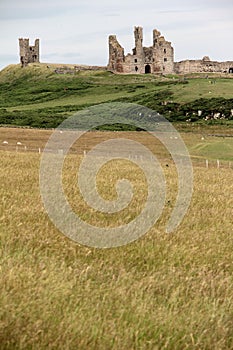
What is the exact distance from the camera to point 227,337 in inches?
247

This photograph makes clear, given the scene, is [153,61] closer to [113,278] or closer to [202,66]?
[202,66]

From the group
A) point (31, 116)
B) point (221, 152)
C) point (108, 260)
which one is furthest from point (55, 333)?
point (31, 116)

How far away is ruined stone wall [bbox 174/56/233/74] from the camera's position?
153500mm

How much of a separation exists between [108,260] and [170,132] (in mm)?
58937

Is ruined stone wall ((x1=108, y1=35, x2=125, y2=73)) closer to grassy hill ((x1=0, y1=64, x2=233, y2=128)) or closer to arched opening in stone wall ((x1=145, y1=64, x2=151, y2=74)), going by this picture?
grassy hill ((x1=0, y1=64, x2=233, y2=128))

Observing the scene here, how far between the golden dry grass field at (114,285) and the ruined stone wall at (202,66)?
14517cm

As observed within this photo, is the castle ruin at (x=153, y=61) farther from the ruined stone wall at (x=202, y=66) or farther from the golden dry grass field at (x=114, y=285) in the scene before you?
the golden dry grass field at (x=114, y=285)

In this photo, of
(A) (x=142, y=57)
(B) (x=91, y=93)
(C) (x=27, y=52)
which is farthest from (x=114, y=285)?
(C) (x=27, y=52)

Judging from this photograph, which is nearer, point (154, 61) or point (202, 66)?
point (154, 61)

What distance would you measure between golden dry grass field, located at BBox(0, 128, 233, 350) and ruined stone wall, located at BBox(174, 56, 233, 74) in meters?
145

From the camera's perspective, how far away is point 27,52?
164 meters

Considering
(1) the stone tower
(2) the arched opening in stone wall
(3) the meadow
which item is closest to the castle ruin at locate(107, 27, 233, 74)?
(2) the arched opening in stone wall

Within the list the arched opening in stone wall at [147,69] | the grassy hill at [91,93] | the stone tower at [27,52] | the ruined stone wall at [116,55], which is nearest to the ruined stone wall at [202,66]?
the arched opening in stone wall at [147,69]

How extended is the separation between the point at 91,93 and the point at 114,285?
4509 inches
